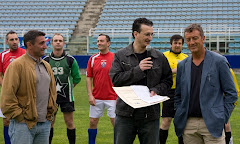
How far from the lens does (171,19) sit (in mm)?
26688

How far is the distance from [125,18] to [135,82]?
23.6 m

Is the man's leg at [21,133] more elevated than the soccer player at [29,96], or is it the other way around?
the soccer player at [29,96]

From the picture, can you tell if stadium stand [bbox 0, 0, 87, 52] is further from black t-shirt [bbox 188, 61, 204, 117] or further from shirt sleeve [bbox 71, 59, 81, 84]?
black t-shirt [bbox 188, 61, 204, 117]

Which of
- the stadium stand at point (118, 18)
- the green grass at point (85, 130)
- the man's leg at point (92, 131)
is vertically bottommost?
the green grass at point (85, 130)

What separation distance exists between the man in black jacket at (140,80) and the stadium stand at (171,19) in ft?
61.3

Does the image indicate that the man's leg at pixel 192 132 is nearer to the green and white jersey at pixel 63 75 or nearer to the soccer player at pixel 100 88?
the soccer player at pixel 100 88

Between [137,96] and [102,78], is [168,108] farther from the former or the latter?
[137,96]

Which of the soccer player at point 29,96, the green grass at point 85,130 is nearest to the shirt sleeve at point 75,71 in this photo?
the green grass at point 85,130

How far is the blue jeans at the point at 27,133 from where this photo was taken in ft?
14.1

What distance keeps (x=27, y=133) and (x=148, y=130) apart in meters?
1.30

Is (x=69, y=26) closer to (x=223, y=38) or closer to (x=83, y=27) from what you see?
(x=83, y=27)

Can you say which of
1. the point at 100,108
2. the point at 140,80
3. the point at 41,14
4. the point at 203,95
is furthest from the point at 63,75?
the point at 41,14

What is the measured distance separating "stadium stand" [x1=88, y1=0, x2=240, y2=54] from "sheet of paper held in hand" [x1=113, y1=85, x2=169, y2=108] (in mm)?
18924

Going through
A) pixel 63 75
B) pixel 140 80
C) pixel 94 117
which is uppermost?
pixel 140 80
